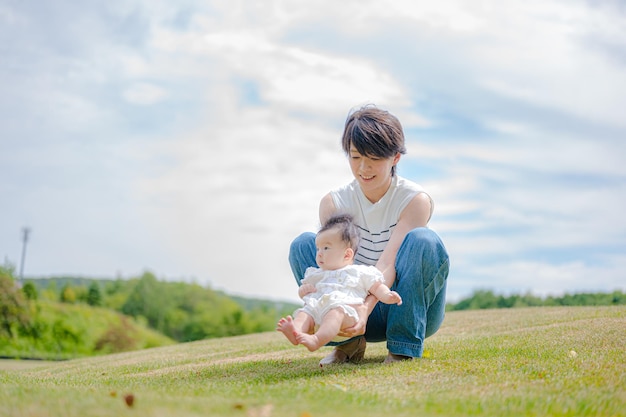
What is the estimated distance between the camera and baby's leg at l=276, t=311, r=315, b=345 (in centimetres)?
374

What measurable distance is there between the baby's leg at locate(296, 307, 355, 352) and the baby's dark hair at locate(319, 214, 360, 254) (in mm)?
538

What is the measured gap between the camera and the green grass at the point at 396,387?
10.1 ft

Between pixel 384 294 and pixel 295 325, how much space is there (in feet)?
2.07

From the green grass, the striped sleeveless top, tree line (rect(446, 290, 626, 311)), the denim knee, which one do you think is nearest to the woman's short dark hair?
the striped sleeveless top

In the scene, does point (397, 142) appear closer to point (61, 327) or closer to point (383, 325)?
point (383, 325)

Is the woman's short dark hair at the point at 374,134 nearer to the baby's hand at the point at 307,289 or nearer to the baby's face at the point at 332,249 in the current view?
the baby's face at the point at 332,249

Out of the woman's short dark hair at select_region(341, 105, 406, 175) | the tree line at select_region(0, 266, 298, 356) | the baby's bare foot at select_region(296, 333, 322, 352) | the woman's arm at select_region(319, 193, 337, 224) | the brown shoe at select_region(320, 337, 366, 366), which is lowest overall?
the tree line at select_region(0, 266, 298, 356)

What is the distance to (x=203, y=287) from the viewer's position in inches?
1268

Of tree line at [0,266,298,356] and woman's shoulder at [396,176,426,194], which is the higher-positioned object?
woman's shoulder at [396,176,426,194]

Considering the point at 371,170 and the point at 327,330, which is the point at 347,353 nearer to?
the point at 327,330

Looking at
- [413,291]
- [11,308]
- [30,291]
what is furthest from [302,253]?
[30,291]

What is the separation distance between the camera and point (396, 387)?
3736 millimetres

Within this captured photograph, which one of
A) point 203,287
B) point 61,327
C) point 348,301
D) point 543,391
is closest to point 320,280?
point 348,301

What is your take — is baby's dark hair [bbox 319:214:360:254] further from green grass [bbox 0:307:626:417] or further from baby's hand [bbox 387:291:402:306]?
green grass [bbox 0:307:626:417]
